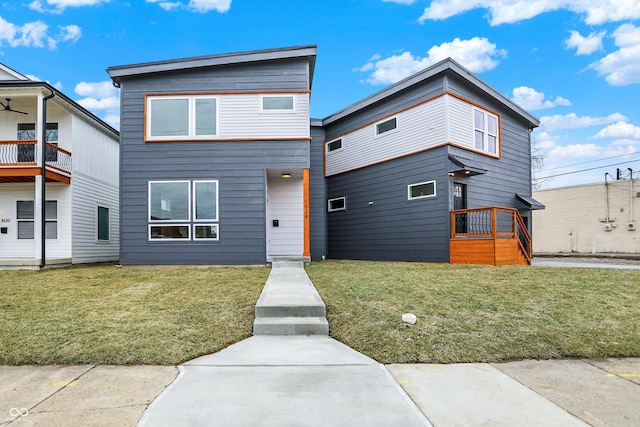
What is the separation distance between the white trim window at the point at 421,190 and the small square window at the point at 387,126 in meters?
2.02

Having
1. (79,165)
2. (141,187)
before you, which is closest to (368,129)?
(141,187)

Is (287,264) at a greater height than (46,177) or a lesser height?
lesser

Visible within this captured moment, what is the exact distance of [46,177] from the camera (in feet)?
34.3

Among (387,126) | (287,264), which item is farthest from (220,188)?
(387,126)

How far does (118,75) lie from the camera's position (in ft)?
33.1

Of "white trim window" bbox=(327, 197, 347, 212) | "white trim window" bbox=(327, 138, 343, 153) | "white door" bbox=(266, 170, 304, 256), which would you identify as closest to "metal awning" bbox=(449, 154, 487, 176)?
"white door" bbox=(266, 170, 304, 256)

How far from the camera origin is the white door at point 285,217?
1125 cm

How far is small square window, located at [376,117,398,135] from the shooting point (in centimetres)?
1197

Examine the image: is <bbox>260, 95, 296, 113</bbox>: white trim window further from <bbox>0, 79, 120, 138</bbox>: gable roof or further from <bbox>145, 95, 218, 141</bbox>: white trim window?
<bbox>0, 79, 120, 138</bbox>: gable roof

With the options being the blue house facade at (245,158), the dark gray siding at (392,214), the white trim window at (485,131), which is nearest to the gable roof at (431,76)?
the blue house facade at (245,158)

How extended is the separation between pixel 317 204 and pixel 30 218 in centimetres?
884

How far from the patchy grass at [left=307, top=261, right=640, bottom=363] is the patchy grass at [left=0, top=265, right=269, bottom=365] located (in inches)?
51.6

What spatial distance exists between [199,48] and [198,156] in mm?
12000

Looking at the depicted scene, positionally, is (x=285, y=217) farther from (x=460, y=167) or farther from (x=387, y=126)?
(x=460, y=167)
